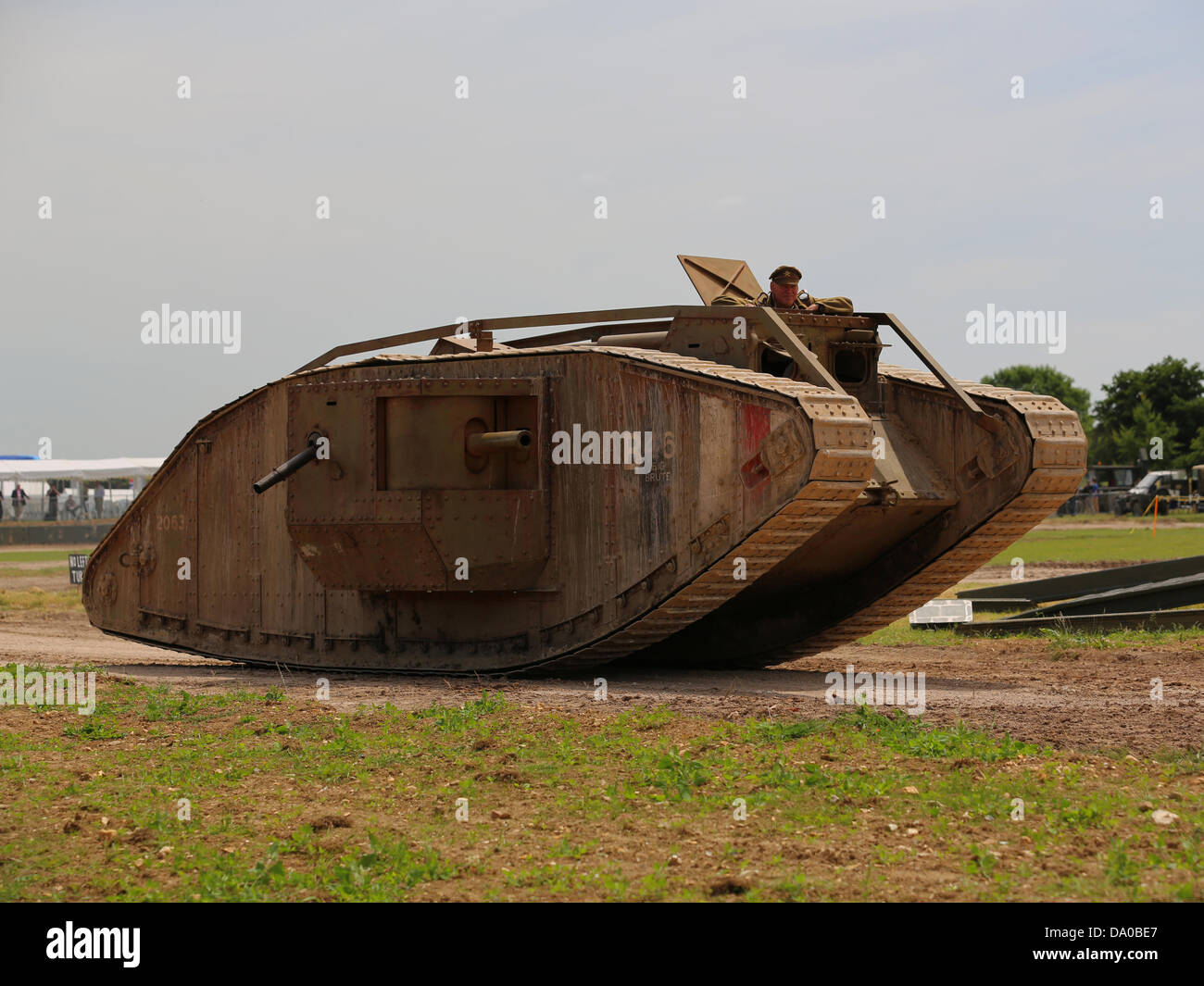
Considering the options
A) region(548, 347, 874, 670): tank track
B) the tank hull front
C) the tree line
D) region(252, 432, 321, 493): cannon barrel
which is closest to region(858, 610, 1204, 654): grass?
region(548, 347, 874, 670): tank track

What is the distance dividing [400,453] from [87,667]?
4.23 m

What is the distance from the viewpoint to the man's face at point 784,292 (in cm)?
1386

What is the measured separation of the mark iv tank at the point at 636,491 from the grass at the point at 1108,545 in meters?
17.2

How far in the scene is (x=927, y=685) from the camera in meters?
13.0

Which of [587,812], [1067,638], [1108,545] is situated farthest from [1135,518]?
[587,812]

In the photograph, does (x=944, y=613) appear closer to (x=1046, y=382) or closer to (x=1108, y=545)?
(x=1108, y=545)

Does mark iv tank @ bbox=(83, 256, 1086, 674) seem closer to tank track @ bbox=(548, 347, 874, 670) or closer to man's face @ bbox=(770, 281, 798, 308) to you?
tank track @ bbox=(548, 347, 874, 670)

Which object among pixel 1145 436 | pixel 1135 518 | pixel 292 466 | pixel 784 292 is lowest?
pixel 1135 518

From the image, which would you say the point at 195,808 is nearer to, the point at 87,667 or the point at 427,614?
the point at 427,614

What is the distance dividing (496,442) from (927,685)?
4398 mm

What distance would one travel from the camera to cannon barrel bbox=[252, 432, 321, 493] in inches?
542

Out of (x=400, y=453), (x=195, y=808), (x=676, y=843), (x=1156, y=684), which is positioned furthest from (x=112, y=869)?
(x=1156, y=684)

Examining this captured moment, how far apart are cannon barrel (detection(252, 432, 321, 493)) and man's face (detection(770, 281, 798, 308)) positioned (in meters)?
4.52
